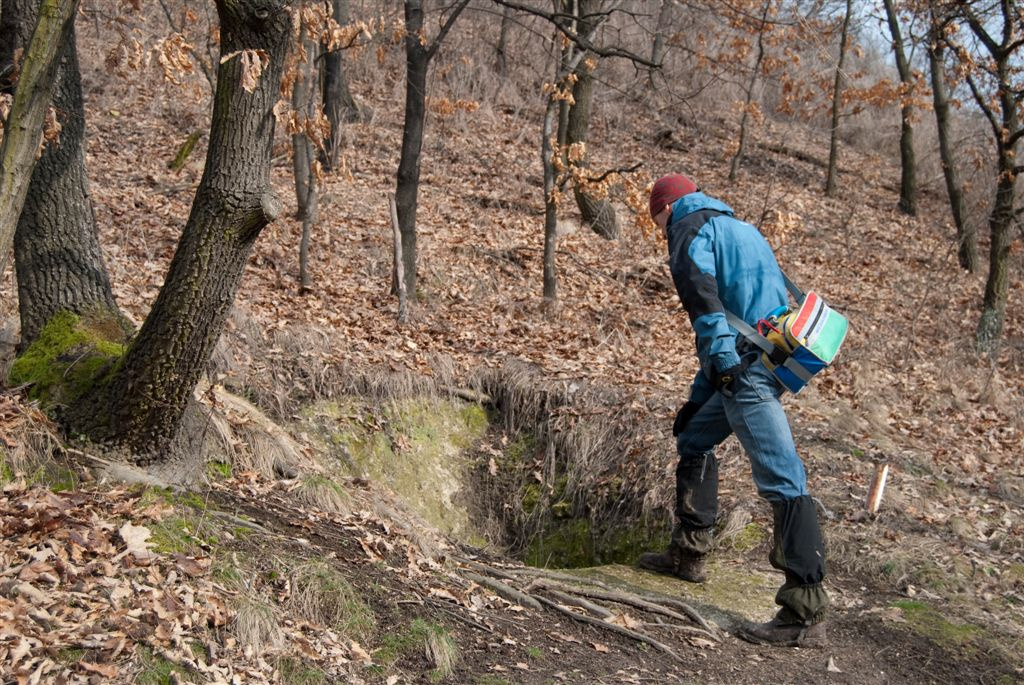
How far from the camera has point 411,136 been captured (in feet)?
31.4

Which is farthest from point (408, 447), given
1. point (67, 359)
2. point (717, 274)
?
point (717, 274)

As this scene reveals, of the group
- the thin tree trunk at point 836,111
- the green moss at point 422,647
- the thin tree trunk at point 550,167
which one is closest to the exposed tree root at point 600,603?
the green moss at point 422,647

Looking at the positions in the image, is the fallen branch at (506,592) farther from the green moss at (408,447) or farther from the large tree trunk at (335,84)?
the large tree trunk at (335,84)

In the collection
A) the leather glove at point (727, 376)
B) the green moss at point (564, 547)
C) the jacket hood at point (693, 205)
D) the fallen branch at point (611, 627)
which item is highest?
the jacket hood at point (693, 205)

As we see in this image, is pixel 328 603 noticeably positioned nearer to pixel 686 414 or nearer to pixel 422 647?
pixel 422 647

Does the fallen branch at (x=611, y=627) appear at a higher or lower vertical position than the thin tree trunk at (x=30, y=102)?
lower

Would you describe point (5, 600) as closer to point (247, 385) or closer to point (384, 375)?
point (247, 385)

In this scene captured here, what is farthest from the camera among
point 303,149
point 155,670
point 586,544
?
point 303,149

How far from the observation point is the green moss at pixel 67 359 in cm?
479

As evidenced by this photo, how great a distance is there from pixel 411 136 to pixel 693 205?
208 inches

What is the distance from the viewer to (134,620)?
11.1 ft

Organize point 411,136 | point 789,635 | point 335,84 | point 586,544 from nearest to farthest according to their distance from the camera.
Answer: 1. point 789,635
2. point 586,544
3. point 411,136
4. point 335,84

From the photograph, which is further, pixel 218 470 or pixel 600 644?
pixel 218 470

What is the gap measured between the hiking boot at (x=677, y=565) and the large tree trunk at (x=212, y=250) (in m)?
3.13
